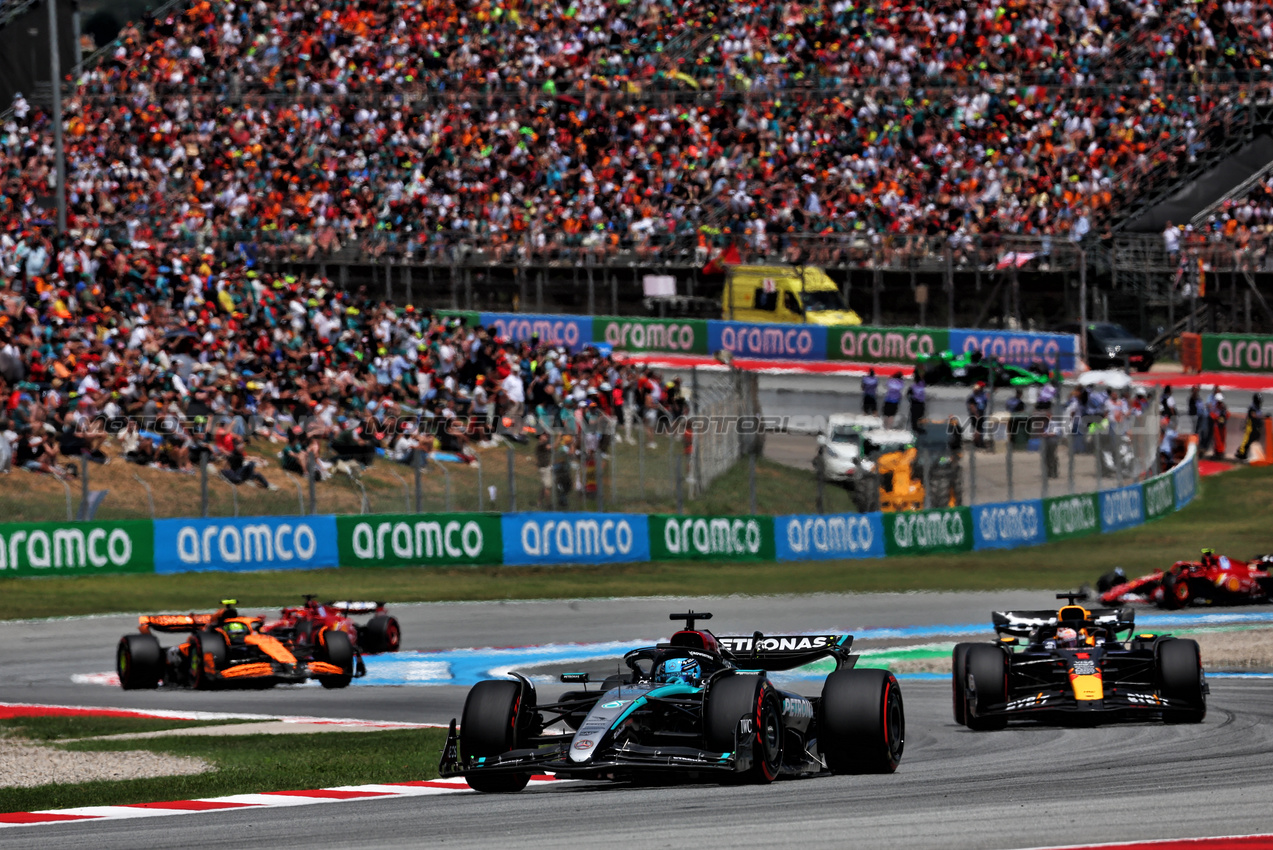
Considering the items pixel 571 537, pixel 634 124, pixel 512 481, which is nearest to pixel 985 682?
pixel 512 481

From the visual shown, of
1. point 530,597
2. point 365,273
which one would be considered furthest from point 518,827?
point 365,273

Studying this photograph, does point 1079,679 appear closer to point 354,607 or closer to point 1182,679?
point 1182,679

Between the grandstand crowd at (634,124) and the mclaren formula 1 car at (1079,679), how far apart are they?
3018 cm

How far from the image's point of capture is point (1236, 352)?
42312 millimetres

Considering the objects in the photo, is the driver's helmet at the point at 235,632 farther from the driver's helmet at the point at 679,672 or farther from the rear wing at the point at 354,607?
the driver's helmet at the point at 679,672

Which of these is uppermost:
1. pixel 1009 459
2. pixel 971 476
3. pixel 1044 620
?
pixel 1009 459

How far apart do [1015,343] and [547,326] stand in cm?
1170

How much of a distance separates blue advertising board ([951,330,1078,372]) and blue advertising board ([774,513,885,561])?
1169cm

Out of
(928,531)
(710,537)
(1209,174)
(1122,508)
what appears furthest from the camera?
(1209,174)

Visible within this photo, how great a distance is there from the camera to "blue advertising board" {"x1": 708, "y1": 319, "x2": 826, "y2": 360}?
149 feet

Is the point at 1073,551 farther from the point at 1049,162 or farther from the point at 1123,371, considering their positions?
the point at 1049,162

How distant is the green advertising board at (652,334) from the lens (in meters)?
46.9

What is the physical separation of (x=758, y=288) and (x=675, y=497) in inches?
691

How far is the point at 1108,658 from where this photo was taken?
1442 cm
